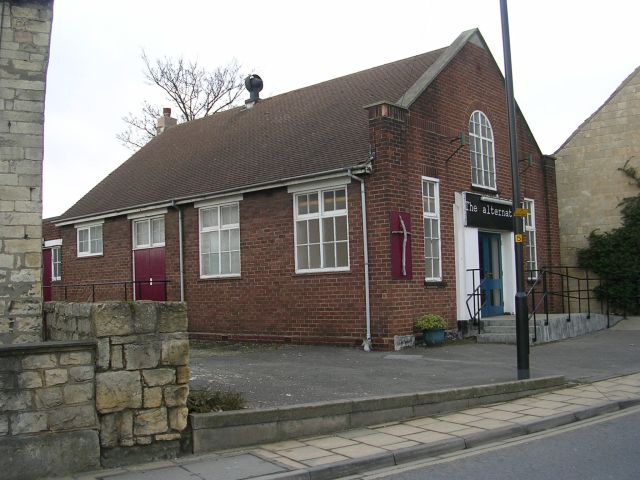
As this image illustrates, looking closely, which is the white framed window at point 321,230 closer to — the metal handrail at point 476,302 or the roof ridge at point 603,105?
the metal handrail at point 476,302

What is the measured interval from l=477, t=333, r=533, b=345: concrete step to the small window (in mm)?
12535

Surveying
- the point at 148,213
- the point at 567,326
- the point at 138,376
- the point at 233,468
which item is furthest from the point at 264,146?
the point at 233,468

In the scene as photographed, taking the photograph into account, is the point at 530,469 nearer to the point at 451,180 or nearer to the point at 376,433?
the point at 376,433

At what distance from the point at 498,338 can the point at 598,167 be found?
874 centimetres

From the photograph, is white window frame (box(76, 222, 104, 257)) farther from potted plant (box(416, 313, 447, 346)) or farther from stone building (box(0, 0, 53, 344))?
potted plant (box(416, 313, 447, 346))

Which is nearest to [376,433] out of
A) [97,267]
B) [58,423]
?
[58,423]

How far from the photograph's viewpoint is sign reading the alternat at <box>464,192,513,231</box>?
15805 millimetres

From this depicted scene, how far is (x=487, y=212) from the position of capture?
16406mm

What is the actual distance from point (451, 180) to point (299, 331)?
509cm

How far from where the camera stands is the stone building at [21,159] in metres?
10.5

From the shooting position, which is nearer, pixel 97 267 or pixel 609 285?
pixel 609 285

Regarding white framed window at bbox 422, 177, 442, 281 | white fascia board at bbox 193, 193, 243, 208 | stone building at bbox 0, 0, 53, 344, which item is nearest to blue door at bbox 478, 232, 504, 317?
white framed window at bbox 422, 177, 442, 281

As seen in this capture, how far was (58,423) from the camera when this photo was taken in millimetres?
6000

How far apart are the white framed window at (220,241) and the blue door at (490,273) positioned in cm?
623
